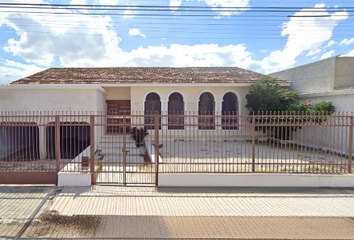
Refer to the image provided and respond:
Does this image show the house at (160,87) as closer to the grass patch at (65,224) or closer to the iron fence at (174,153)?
the iron fence at (174,153)

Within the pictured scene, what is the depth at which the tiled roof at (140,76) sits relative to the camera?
41.8ft

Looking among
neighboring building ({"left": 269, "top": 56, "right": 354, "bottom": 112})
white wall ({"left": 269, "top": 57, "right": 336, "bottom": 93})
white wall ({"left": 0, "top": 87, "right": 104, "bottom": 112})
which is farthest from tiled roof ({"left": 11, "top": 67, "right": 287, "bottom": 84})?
white wall ({"left": 0, "top": 87, "right": 104, "bottom": 112})

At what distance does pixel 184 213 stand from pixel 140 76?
11067mm

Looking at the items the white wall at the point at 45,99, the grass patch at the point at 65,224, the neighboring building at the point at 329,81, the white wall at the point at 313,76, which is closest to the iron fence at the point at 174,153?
the white wall at the point at 45,99

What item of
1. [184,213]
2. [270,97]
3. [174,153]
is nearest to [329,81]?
[270,97]

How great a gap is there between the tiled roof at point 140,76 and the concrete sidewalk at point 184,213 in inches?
336

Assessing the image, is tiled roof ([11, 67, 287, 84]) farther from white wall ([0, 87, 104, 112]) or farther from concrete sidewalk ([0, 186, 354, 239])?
concrete sidewalk ([0, 186, 354, 239])

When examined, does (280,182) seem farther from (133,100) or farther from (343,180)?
(133,100)

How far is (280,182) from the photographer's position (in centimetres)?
568

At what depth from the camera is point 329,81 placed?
1192 cm

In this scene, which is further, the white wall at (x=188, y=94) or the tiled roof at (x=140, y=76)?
the white wall at (x=188, y=94)

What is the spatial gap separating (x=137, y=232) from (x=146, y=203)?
1058mm

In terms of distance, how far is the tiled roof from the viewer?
12742mm

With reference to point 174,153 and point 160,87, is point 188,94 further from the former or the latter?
point 174,153
